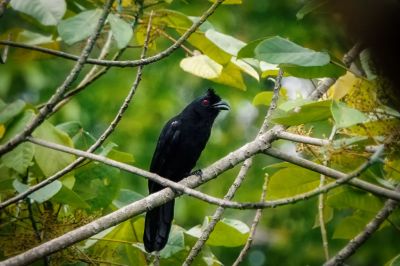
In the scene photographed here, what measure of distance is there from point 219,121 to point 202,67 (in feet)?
23.4

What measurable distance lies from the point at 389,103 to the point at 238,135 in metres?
8.02

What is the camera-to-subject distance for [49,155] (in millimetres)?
2771

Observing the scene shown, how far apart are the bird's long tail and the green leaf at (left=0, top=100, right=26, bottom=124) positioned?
1084mm

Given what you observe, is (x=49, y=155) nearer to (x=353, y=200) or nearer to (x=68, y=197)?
(x=68, y=197)

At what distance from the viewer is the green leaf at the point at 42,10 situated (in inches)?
105

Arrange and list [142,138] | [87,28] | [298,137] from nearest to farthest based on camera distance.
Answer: [298,137] < [87,28] < [142,138]

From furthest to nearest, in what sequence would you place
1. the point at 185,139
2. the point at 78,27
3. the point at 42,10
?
the point at 185,139, the point at 42,10, the point at 78,27

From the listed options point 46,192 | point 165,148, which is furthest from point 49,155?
point 165,148

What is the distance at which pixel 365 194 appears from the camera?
2.87m

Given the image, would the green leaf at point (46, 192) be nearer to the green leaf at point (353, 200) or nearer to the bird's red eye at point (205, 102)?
the green leaf at point (353, 200)

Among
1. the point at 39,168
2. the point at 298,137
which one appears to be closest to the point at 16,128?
the point at 39,168

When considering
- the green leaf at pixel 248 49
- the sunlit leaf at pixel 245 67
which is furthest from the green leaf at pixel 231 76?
the green leaf at pixel 248 49

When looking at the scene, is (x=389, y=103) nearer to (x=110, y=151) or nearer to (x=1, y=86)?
(x=110, y=151)

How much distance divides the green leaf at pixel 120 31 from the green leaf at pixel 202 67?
56 centimetres
